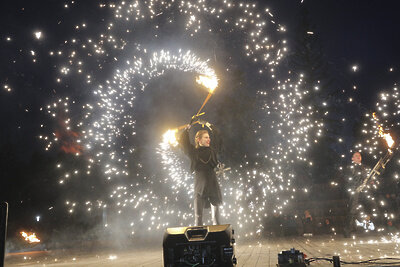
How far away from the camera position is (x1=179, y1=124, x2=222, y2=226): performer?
5492 millimetres

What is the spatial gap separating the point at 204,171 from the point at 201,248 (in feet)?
8.86

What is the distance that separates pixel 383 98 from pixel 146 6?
310 inches

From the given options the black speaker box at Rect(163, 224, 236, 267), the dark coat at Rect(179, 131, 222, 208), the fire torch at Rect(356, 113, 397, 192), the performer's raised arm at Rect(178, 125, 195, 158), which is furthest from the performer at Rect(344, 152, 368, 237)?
the black speaker box at Rect(163, 224, 236, 267)

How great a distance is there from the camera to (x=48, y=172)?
12.4 metres

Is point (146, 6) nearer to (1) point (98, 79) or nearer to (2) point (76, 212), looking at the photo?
(1) point (98, 79)

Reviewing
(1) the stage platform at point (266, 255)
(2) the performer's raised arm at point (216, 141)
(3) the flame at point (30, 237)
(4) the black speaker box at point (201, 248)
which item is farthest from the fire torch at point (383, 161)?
(3) the flame at point (30, 237)

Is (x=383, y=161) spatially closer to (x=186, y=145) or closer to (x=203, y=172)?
(x=203, y=172)

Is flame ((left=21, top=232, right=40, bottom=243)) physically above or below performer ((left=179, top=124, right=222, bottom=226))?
below

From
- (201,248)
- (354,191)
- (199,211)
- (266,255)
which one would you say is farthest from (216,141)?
(354,191)

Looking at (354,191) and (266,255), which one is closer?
(266,255)

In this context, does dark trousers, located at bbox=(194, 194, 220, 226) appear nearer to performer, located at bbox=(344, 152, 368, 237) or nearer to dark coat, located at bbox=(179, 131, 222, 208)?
dark coat, located at bbox=(179, 131, 222, 208)

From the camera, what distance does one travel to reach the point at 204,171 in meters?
5.69

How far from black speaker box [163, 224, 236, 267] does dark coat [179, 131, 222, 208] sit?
2400mm

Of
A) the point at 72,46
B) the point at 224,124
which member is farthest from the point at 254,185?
the point at 72,46
